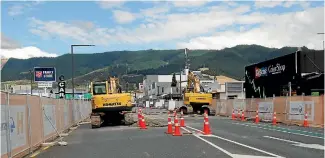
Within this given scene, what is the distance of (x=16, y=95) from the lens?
14.3 metres

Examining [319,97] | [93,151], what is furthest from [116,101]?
[93,151]

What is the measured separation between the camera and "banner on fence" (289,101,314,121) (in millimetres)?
29344

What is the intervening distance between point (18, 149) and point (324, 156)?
347 inches

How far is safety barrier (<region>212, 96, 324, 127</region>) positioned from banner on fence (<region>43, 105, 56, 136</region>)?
1562 centimetres

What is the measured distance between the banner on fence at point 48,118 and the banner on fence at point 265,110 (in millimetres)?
19057

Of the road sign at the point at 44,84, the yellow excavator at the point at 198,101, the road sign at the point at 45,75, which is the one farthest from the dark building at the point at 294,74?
the road sign at the point at 44,84

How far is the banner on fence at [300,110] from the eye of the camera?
29344 mm

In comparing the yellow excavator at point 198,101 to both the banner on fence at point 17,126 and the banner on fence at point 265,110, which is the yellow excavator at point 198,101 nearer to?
the banner on fence at point 265,110

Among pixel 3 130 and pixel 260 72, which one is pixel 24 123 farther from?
pixel 260 72

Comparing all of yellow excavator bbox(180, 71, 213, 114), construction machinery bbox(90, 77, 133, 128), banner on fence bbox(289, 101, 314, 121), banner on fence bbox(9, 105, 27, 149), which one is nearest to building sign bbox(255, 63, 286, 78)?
yellow excavator bbox(180, 71, 213, 114)

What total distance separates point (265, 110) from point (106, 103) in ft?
45.9

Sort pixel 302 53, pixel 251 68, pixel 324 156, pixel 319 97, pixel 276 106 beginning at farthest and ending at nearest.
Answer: pixel 251 68 → pixel 302 53 → pixel 276 106 → pixel 319 97 → pixel 324 156

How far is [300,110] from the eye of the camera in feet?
100

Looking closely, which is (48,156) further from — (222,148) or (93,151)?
(222,148)
